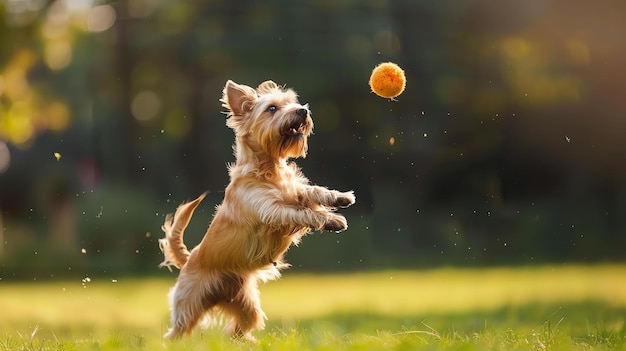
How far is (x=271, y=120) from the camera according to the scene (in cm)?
480

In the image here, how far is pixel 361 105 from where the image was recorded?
11.2 meters

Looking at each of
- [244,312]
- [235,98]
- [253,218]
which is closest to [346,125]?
[235,98]

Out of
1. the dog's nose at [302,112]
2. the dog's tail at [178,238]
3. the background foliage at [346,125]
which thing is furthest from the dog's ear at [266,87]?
the background foliage at [346,125]

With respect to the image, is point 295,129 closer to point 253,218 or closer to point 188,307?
point 253,218

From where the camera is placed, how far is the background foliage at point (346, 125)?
32.1 ft

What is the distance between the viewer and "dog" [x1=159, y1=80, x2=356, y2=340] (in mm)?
4746

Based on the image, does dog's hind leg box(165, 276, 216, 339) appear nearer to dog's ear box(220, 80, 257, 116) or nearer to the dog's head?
the dog's head

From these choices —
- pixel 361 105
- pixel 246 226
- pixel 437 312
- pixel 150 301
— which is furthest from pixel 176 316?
pixel 361 105

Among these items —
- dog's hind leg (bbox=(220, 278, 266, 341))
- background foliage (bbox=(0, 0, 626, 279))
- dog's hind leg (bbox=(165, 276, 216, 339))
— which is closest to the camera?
dog's hind leg (bbox=(165, 276, 216, 339))

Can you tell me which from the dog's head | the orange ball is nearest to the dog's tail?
the dog's head

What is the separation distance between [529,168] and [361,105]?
2.54 meters

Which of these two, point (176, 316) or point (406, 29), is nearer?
point (176, 316)

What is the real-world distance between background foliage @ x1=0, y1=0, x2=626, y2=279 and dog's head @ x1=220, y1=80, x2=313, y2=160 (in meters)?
4.49

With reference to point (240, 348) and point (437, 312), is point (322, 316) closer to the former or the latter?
point (437, 312)
